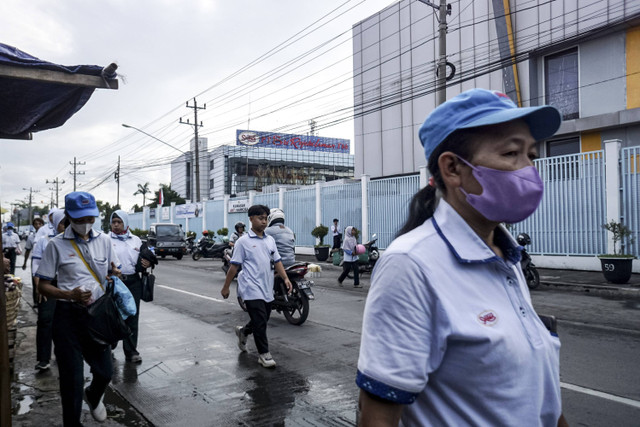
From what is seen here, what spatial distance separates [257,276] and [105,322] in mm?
2129

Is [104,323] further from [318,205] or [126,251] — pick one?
[318,205]

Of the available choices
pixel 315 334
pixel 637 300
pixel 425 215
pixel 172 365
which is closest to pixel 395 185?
pixel 637 300

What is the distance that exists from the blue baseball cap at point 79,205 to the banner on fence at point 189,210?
32.7m

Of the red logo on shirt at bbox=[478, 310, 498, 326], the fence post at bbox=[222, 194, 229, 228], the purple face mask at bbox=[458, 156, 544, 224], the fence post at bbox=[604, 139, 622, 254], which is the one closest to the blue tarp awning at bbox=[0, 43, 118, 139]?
the purple face mask at bbox=[458, 156, 544, 224]

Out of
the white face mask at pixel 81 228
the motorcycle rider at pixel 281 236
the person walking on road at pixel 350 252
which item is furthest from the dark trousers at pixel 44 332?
the person walking on road at pixel 350 252

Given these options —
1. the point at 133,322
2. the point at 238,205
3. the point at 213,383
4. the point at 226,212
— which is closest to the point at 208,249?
A: the point at 238,205

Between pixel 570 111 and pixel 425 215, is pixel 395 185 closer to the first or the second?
pixel 570 111

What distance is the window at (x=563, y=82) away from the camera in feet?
64.7

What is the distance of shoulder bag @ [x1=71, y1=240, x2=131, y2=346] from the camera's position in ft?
12.2

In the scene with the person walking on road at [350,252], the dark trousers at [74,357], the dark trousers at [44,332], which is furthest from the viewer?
the person walking on road at [350,252]

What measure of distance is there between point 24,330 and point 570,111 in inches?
778

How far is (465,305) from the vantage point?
124 centimetres

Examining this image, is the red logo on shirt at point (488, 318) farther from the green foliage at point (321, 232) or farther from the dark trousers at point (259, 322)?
the green foliage at point (321, 232)

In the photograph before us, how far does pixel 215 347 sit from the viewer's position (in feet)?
21.5
